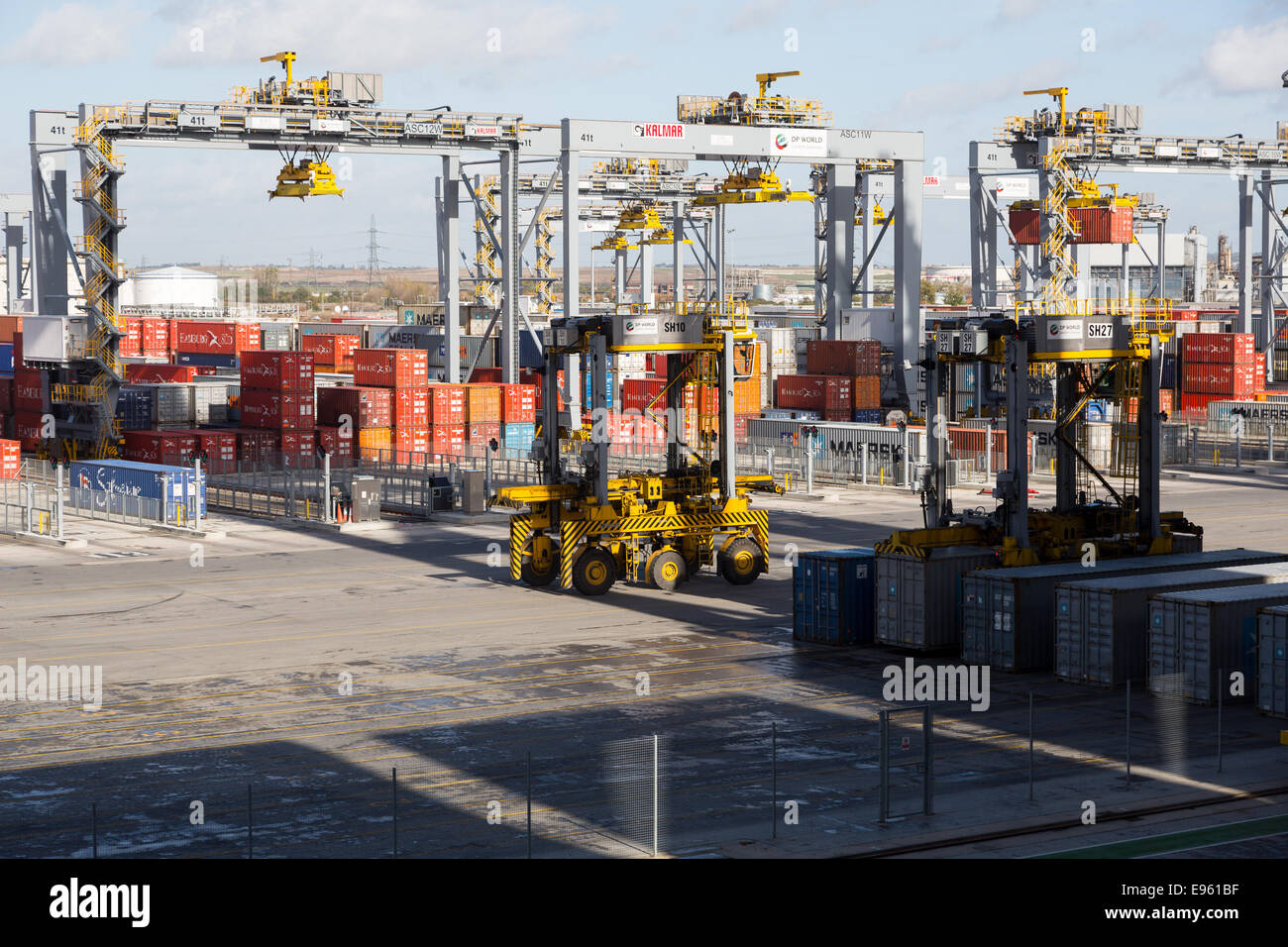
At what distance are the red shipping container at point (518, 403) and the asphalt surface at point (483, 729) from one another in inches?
1205

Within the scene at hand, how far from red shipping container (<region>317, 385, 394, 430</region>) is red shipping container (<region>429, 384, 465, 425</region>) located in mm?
2016

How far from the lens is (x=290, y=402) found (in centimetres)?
7275

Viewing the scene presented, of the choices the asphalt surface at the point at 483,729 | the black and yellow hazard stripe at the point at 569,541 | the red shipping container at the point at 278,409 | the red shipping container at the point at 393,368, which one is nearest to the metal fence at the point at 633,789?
the asphalt surface at the point at 483,729

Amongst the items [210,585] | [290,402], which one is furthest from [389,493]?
[210,585]

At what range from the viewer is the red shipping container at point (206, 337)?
113m

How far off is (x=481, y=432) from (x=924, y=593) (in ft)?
143

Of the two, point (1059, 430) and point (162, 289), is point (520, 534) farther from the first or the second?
point (162, 289)

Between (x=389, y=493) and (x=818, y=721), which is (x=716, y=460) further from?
(x=389, y=493)

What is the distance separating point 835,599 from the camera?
35.8 m

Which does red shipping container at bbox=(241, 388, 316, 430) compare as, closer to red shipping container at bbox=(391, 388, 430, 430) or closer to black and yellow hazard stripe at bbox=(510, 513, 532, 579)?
red shipping container at bbox=(391, 388, 430, 430)

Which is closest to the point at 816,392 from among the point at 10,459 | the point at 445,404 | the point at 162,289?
the point at 445,404

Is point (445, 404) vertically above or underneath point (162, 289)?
underneath
